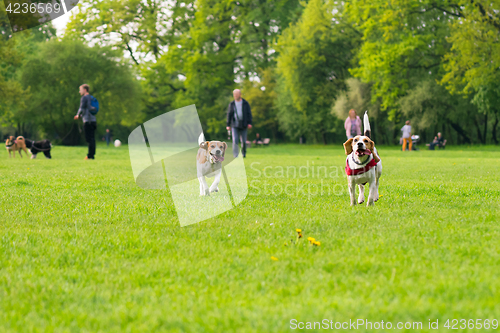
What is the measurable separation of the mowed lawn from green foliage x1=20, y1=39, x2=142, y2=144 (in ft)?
144

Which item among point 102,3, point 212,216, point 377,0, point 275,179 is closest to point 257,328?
point 212,216

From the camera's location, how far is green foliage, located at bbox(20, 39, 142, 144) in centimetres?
4628

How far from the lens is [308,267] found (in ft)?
11.2

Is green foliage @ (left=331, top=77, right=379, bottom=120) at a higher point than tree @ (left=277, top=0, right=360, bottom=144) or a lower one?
lower

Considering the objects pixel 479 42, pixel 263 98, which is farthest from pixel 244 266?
pixel 263 98

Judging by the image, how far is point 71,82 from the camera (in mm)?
46719

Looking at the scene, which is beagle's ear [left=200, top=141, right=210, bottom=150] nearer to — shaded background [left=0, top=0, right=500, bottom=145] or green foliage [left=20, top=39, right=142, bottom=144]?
shaded background [left=0, top=0, right=500, bottom=145]

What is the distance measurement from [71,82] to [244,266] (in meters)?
47.7

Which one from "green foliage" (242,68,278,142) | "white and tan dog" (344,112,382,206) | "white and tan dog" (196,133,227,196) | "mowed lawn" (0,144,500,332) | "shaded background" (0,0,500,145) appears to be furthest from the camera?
"green foliage" (242,68,278,142)

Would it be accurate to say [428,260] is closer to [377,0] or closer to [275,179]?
[275,179]

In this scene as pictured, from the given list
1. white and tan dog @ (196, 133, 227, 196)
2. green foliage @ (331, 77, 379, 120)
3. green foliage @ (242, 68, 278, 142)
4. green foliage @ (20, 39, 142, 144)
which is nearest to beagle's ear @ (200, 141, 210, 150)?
white and tan dog @ (196, 133, 227, 196)

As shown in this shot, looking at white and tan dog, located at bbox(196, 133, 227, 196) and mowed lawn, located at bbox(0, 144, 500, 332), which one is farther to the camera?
white and tan dog, located at bbox(196, 133, 227, 196)

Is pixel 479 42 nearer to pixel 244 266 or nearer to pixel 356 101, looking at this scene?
pixel 356 101

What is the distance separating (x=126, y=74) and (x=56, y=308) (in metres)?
50.2
